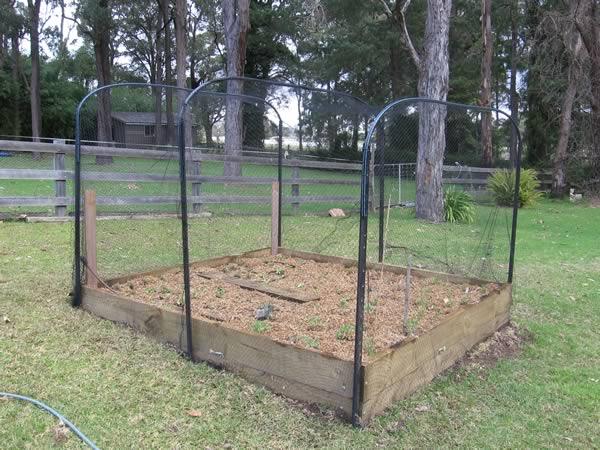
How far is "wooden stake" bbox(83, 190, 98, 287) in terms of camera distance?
438 cm

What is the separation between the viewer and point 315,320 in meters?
3.70

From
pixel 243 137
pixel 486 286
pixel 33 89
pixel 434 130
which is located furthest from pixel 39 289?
pixel 33 89

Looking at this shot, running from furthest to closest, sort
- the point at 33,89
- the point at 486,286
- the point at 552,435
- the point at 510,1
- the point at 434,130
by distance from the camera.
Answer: the point at 33,89 < the point at 510,1 < the point at 434,130 < the point at 486,286 < the point at 552,435

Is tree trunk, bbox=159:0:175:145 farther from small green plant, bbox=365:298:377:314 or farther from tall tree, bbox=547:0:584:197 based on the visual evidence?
tall tree, bbox=547:0:584:197

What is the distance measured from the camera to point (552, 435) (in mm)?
2742

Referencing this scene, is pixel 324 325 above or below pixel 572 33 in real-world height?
below

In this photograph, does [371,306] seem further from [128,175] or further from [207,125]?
[128,175]

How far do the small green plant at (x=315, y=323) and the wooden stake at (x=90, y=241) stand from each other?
190 cm

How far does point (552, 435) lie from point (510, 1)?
22838mm

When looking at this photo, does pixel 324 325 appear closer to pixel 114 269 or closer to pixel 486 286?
pixel 486 286

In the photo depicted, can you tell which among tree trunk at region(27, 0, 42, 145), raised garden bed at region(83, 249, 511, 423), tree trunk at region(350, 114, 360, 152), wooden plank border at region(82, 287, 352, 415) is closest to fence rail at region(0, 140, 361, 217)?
tree trunk at region(350, 114, 360, 152)

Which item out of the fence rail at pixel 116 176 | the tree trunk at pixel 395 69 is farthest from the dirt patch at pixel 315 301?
the tree trunk at pixel 395 69

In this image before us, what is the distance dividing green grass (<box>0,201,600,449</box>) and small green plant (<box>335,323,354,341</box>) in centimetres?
54

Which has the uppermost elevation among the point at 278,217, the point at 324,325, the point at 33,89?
the point at 33,89
